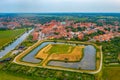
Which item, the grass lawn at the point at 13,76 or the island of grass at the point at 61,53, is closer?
the grass lawn at the point at 13,76

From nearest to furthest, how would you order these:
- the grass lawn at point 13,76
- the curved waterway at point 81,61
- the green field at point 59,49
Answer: the grass lawn at point 13,76, the curved waterway at point 81,61, the green field at point 59,49

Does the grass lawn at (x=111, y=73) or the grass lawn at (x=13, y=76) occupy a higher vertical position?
the grass lawn at (x=111, y=73)

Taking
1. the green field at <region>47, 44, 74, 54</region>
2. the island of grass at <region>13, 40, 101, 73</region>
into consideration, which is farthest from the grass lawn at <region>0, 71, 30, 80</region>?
the green field at <region>47, 44, 74, 54</region>

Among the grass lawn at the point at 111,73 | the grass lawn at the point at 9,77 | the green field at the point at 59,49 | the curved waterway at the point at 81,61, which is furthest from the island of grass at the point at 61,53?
the grass lawn at the point at 9,77

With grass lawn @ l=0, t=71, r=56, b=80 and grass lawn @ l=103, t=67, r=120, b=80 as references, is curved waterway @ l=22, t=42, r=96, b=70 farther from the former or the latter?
grass lawn @ l=0, t=71, r=56, b=80

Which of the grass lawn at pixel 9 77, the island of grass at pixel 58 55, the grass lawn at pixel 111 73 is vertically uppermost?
the island of grass at pixel 58 55

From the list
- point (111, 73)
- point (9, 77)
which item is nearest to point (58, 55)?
point (111, 73)

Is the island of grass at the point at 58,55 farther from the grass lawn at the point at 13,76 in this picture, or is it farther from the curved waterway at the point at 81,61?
the grass lawn at the point at 13,76

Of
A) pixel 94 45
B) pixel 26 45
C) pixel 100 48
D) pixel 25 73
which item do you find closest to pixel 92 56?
pixel 100 48

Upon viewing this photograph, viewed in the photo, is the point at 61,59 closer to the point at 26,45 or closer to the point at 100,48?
the point at 100,48
